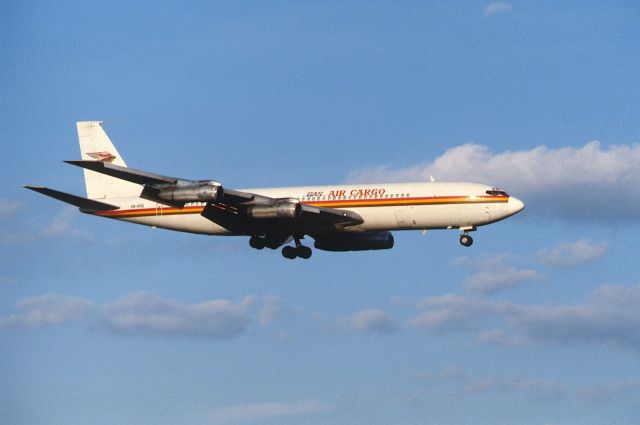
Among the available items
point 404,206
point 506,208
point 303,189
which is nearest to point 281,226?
point 303,189

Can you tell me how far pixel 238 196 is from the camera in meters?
66.8

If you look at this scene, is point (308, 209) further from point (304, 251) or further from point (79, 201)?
point (79, 201)

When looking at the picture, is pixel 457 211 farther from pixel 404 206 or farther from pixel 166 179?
pixel 166 179

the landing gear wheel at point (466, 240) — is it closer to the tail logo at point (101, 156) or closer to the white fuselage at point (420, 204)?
the white fuselage at point (420, 204)

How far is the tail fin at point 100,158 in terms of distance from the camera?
76.4 metres

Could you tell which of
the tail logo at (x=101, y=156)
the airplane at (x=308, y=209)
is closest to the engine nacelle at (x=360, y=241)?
the airplane at (x=308, y=209)

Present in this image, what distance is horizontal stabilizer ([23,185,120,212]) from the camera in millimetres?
66750

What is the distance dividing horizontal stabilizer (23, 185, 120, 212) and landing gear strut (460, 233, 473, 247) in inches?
959

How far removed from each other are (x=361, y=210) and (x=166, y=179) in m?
12.9

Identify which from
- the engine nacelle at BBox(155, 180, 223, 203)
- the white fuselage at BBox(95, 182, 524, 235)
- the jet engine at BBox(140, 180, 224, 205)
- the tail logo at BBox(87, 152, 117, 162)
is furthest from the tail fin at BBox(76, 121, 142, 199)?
the white fuselage at BBox(95, 182, 524, 235)

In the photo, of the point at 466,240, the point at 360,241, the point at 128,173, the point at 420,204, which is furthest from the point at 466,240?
the point at 128,173

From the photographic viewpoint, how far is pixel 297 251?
73.4 metres

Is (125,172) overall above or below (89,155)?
below

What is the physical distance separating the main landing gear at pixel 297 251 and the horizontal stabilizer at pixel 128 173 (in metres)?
11.6
